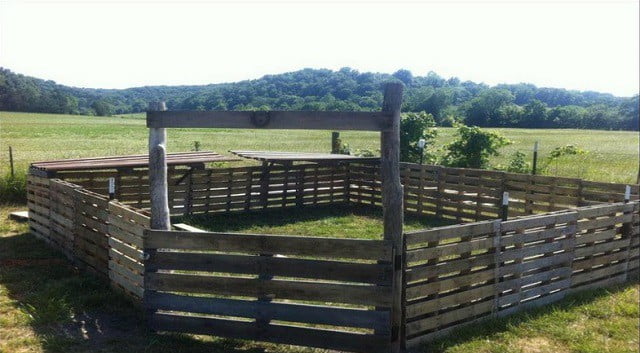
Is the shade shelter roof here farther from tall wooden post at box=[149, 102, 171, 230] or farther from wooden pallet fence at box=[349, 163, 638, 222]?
tall wooden post at box=[149, 102, 171, 230]

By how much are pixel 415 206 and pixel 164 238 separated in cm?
969

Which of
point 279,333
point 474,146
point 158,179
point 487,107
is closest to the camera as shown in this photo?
point 279,333

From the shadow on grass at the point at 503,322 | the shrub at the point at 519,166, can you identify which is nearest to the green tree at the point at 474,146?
the shrub at the point at 519,166

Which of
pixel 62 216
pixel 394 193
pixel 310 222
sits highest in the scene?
pixel 394 193

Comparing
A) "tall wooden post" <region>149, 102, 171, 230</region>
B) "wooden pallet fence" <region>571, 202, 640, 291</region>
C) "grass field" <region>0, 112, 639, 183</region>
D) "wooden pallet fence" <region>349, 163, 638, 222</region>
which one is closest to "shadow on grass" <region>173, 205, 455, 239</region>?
"wooden pallet fence" <region>349, 163, 638, 222</region>

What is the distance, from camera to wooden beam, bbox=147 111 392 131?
5613 mm

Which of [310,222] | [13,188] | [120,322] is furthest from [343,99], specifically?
[120,322]

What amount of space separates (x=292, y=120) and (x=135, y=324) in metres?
3.00

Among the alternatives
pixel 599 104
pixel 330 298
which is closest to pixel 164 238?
pixel 330 298

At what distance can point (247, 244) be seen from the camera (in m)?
5.70

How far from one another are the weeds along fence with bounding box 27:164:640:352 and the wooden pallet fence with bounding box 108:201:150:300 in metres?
0.02

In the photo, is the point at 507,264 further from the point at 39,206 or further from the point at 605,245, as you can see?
the point at 39,206

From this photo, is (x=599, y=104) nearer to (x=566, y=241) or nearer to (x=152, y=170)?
(x=566, y=241)

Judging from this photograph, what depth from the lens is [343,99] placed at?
74.4ft
